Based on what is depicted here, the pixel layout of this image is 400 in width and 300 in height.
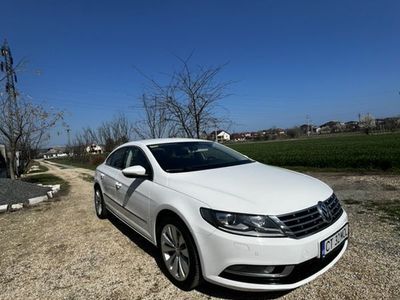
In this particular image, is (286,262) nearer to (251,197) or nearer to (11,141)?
(251,197)

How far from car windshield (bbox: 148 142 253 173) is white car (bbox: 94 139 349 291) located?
27 mm

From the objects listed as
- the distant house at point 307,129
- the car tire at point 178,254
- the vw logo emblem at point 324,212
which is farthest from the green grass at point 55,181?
the distant house at point 307,129

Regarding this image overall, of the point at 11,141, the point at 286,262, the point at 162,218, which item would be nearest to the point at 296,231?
the point at 286,262

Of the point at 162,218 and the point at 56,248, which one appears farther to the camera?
the point at 56,248

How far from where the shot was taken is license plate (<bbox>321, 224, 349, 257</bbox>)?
2879 millimetres

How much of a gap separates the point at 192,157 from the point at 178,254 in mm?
1469

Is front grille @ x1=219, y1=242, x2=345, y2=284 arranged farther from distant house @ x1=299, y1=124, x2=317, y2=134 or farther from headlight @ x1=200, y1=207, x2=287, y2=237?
distant house @ x1=299, y1=124, x2=317, y2=134

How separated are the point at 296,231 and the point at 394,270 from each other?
156 cm

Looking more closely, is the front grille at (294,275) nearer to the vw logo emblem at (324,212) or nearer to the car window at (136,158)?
the vw logo emblem at (324,212)

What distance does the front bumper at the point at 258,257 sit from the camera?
2656mm

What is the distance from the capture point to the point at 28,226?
634 cm

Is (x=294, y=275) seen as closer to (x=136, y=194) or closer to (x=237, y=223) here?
(x=237, y=223)

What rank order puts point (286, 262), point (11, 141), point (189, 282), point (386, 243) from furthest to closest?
point (11, 141) < point (386, 243) < point (189, 282) < point (286, 262)

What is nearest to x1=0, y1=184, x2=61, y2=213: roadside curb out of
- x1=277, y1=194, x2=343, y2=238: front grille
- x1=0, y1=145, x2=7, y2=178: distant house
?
x1=277, y1=194, x2=343, y2=238: front grille
